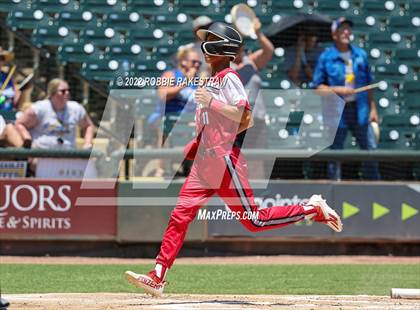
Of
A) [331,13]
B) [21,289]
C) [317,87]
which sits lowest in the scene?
[21,289]

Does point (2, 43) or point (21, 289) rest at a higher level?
point (2, 43)

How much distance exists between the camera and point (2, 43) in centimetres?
1348

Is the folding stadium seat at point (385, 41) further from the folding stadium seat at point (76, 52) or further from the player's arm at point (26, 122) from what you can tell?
the player's arm at point (26, 122)

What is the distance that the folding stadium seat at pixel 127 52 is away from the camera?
515 inches

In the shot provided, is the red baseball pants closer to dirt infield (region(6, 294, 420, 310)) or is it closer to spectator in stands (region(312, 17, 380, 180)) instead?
dirt infield (region(6, 294, 420, 310))

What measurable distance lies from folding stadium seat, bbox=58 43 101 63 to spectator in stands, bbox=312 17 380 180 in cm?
332

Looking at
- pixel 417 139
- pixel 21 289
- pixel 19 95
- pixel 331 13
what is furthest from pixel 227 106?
pixel 331 13

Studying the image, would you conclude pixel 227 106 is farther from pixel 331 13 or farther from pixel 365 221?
pixel 331 13

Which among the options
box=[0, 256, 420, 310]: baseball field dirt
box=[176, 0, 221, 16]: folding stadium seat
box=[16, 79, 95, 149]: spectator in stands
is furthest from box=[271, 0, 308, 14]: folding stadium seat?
box=[0, 256, 420, 310]: baseball field dirt

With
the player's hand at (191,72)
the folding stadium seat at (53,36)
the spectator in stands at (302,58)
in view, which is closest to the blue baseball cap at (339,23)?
the spectator in stands at (302,58)

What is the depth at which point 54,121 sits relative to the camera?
438 inches

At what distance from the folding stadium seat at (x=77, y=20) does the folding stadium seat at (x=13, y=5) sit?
1.77 feet

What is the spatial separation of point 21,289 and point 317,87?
17.5 feet

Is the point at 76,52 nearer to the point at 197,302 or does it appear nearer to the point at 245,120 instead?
the point at 245,120
